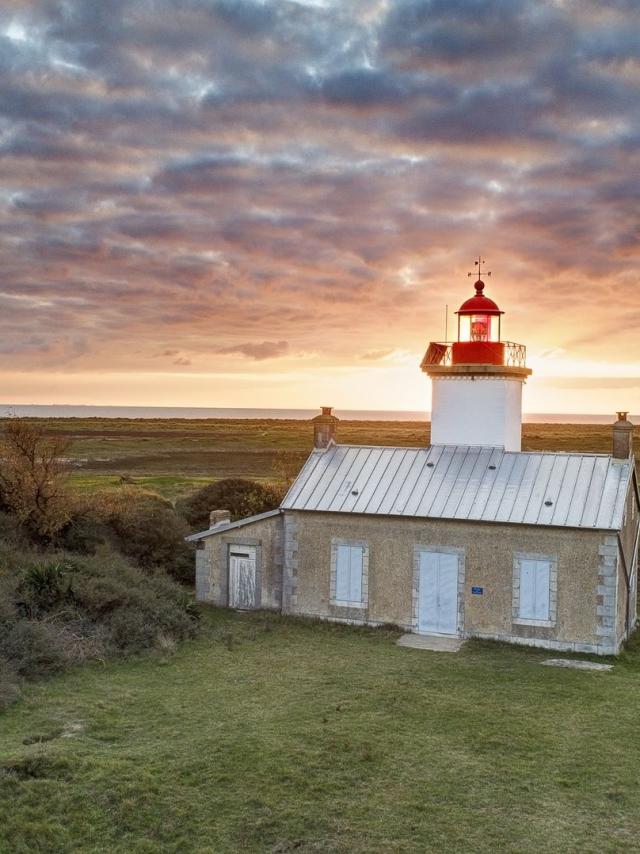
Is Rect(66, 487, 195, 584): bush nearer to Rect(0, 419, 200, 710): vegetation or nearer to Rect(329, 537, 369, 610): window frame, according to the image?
Rect(0, 419, 200, 710): vegetation

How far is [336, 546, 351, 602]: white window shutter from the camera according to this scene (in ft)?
64.1

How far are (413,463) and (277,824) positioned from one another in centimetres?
1251

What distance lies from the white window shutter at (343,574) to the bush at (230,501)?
925 cm

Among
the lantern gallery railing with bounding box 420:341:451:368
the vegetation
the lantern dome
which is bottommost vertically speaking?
the vegetation

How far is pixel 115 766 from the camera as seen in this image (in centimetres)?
1030

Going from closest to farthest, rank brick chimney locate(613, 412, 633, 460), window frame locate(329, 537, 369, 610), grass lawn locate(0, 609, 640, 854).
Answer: grass lawn locate(0, 609, 640, 854)
brick chimney locate(613, 412, 633, 460)
window frame locate(329, 537, 369, 610)

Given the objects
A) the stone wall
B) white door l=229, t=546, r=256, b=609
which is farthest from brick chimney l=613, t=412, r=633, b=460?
white door l=229, t=546, r=256, b=609

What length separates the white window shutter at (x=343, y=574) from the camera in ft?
64.1

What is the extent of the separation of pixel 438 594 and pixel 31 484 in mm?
12972

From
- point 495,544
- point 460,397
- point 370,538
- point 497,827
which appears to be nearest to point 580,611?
point 495,544

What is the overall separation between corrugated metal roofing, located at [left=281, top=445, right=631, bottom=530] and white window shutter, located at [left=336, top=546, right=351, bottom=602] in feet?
3.47

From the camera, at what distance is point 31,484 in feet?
77.7

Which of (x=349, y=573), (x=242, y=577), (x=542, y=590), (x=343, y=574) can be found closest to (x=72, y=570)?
(x=242, y=577)

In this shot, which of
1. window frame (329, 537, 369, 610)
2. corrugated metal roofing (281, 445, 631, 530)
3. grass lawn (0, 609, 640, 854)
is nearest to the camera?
grass lawn (0, 609, 640, 854)
